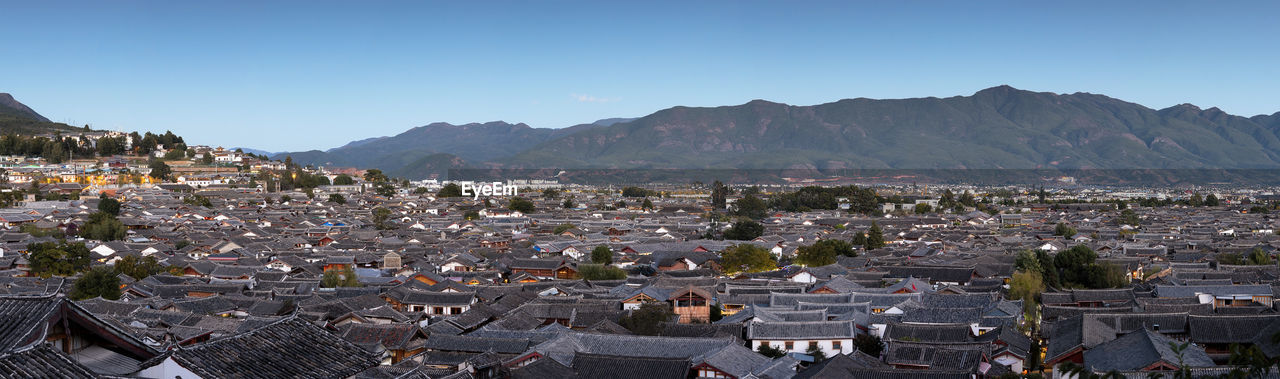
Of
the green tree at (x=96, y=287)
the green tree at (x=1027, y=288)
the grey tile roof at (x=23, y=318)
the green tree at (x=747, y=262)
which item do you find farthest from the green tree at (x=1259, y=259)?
the grey tile roof at (x=23, y=318)

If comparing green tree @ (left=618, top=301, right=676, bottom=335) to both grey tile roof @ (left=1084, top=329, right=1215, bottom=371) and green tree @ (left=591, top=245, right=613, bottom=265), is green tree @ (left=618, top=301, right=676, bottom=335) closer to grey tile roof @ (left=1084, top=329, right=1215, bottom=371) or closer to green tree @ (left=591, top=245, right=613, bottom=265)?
grey tile roof @ (left=1084, top=329, right=1215, bottom=371)

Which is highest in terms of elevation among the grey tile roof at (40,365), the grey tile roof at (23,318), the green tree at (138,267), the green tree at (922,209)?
the grey tile roof at (23,318)

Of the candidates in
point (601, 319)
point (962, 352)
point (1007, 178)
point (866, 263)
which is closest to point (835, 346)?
point (962, 352)

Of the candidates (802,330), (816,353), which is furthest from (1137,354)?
(802,330)

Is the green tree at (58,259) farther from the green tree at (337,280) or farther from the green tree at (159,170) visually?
the green tree at (159,170)

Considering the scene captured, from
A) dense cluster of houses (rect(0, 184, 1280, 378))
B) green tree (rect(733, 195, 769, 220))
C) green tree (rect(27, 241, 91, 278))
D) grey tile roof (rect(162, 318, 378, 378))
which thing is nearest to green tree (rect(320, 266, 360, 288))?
dense cluster of houses (rect(0, 184, 1280, 378))

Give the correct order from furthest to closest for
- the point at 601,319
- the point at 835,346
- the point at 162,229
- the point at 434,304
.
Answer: the point at 162,229 → the point at 434,304 → the point at 601,319 → the point at 835,346

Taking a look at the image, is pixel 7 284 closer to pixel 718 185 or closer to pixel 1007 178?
pixel 718 185
